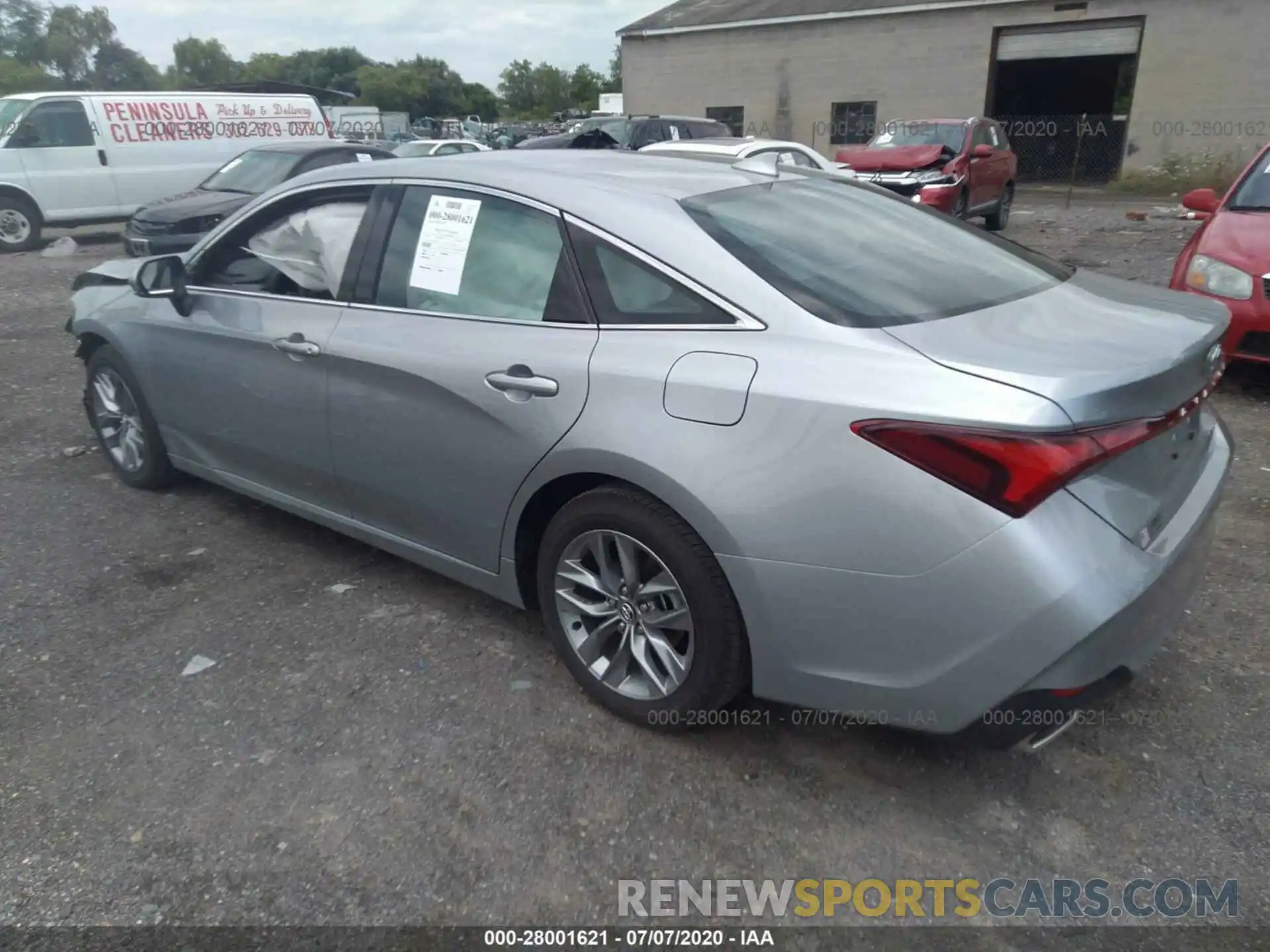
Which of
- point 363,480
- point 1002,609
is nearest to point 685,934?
point 1002,609

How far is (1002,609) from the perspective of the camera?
6.81 feet

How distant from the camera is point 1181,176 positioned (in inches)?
814

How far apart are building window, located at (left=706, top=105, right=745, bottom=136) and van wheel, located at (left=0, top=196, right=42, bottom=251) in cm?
1839

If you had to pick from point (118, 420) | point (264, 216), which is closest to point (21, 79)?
point (118, 420)

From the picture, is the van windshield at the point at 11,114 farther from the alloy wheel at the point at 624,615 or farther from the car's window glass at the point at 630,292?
the alloy wheel at the point at 624,615

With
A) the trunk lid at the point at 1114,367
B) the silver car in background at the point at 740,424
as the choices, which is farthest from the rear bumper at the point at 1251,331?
the trunk lid at the point at 1114,367

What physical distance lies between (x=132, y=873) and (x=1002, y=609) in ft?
7.11

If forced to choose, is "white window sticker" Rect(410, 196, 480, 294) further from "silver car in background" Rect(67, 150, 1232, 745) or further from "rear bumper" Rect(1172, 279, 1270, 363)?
"rear bumper" Rect(1172, 279, 1270, 363)

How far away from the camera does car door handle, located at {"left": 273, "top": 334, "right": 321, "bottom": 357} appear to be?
11.1 feet

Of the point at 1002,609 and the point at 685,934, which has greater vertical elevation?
the point at 1002,609

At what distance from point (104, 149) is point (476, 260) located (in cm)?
1368

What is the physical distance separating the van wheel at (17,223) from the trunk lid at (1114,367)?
14872mm

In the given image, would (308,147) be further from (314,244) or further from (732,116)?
(732,116)

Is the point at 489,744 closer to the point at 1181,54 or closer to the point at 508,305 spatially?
the point at 508,305
